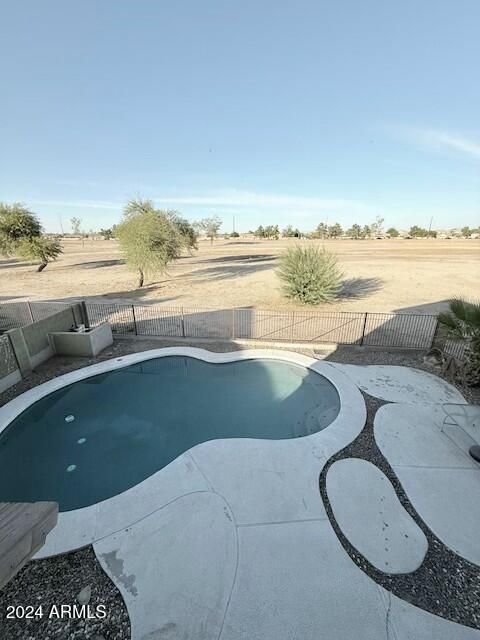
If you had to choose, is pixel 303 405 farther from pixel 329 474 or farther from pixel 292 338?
pixel 292 338

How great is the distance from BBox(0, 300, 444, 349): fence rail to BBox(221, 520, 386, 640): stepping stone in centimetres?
672

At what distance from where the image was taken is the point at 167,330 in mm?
11203

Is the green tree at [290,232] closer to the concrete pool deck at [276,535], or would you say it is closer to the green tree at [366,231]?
the green tree at [366,231]

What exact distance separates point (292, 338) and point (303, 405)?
3656 mm

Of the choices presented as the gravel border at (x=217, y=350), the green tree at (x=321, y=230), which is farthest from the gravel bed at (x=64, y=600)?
the green tree at (x=321, y=230)

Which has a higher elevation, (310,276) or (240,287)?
(310,276)

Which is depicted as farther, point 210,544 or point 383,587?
point 210,544

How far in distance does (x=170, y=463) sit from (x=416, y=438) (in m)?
4.56

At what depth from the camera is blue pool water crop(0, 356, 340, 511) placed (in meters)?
5.05

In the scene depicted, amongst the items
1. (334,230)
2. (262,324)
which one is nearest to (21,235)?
(262,324)

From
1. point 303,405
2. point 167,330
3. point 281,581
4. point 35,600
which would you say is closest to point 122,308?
point 167,330

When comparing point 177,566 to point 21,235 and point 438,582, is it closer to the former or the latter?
point 438,582

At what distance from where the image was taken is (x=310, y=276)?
14.0 m

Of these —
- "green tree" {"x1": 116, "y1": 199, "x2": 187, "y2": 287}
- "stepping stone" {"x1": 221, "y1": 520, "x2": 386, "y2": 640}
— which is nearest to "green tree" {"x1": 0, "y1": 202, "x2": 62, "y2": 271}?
"green tree" {"x1": 116, "y1": 199, "x2": 187, "y2": 287}
